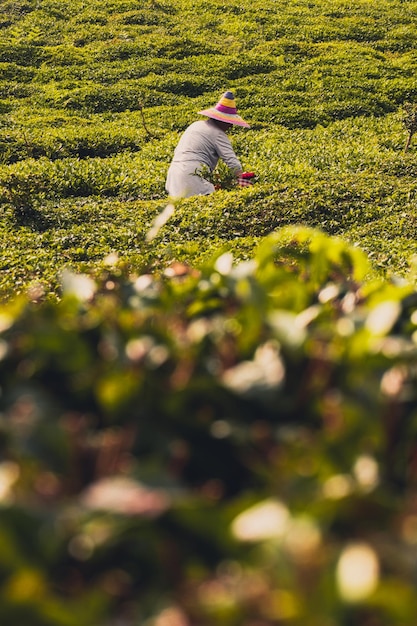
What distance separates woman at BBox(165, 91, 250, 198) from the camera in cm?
930

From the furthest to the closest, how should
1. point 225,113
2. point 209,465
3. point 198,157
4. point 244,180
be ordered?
point 225,113 → point 244,180 → point 198,157 → point 209,465

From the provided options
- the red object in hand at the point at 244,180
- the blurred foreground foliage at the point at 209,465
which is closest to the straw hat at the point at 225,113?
the red object in hand at the point at 244,180

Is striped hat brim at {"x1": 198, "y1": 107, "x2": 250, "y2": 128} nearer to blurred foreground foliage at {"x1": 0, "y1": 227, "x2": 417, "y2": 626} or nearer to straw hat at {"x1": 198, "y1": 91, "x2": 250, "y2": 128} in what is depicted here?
straw hat at {"x1": 198, "y1": 91, "x2": 250, "y2": 128}

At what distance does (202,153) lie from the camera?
9375mm

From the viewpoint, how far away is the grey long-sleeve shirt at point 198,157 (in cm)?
930

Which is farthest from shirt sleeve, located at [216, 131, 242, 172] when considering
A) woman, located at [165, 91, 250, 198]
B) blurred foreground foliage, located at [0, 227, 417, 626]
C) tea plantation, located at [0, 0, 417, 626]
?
blurred foreground foliage, located at [0, 227, 417, 626]

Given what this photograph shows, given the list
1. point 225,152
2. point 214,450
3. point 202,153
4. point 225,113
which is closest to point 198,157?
point 202,153

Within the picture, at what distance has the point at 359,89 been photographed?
16.8m

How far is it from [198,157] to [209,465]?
8243mm

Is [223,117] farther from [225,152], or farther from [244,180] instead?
[244,180]

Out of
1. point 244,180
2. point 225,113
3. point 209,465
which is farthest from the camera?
point 225,113

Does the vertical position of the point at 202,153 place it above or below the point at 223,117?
below

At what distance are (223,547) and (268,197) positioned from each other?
7.47 m

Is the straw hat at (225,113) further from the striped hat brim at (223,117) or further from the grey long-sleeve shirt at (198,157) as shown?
the grey long-sleeve shirt at (198,157)
